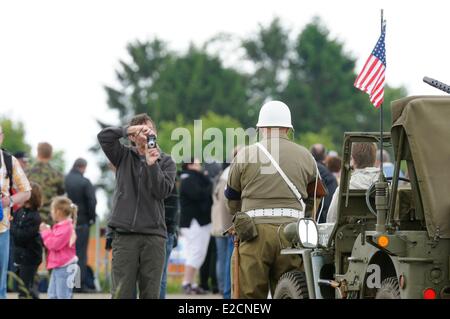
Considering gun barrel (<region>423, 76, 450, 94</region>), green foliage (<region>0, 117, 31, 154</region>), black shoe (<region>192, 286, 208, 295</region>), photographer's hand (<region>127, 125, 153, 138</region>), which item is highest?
green foliage (<region>0, 117, 31, 154</region>)

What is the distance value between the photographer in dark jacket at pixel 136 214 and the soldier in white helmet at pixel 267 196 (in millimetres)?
769

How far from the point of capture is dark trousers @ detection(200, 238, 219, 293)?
22031 millimetres

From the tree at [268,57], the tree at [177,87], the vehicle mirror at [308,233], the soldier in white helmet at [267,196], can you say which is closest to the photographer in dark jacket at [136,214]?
the soldier in white helmet at [267,196]

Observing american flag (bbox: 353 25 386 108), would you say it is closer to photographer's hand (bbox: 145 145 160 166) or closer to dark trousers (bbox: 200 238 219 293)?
photographer's hand (bbox: 145 145 160 166)

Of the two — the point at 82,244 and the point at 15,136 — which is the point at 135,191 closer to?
the point at 82,244

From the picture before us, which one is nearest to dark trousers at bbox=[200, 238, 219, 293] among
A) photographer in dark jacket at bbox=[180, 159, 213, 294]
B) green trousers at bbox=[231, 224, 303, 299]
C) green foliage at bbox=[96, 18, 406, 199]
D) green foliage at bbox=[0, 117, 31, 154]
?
photographer in dark jacket at bbox=[180, 159, 213, 294]

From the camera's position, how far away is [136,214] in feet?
40.4

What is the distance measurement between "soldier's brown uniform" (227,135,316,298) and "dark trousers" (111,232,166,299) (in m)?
0.92

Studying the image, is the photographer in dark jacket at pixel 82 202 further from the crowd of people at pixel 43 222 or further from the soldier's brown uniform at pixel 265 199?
the soldier's brown uniform at pixel 265 199

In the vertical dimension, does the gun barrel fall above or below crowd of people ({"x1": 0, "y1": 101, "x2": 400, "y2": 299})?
above

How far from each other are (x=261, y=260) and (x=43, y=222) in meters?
8.45
